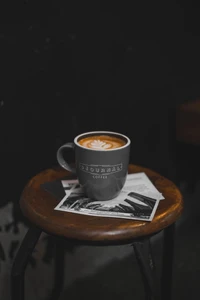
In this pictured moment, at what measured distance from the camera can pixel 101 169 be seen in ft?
2.91

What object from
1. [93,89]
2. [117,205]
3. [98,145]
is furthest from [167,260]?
[93,89]

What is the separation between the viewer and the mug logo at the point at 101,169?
89cm

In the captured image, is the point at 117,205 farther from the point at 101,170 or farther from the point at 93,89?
the point at 93,89

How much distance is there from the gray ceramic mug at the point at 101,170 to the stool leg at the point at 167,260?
0.75 ft

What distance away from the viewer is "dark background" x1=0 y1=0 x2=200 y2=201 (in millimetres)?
1105

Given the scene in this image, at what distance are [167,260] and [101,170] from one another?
1.32 feet

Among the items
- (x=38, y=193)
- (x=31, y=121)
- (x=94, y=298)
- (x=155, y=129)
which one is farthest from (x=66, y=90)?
(x=94, y=298)

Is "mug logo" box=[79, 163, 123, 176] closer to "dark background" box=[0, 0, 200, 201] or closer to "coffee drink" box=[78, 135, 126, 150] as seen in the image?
"coffee drink" box=[78, 135, 126, 150]

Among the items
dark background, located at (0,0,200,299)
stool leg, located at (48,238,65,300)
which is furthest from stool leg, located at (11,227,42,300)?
stool leg, located at (48,238,65,300)

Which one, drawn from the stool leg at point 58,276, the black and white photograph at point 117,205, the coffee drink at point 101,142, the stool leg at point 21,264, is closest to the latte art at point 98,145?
the coffee drink at point 101,142

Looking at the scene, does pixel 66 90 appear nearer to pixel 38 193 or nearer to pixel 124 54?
pixel 124 54

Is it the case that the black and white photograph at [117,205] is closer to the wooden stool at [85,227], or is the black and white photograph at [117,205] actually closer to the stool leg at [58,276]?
the wooden stool at [85,227]

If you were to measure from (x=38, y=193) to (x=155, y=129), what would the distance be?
0.77 metres

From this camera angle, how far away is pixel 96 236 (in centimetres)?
80
